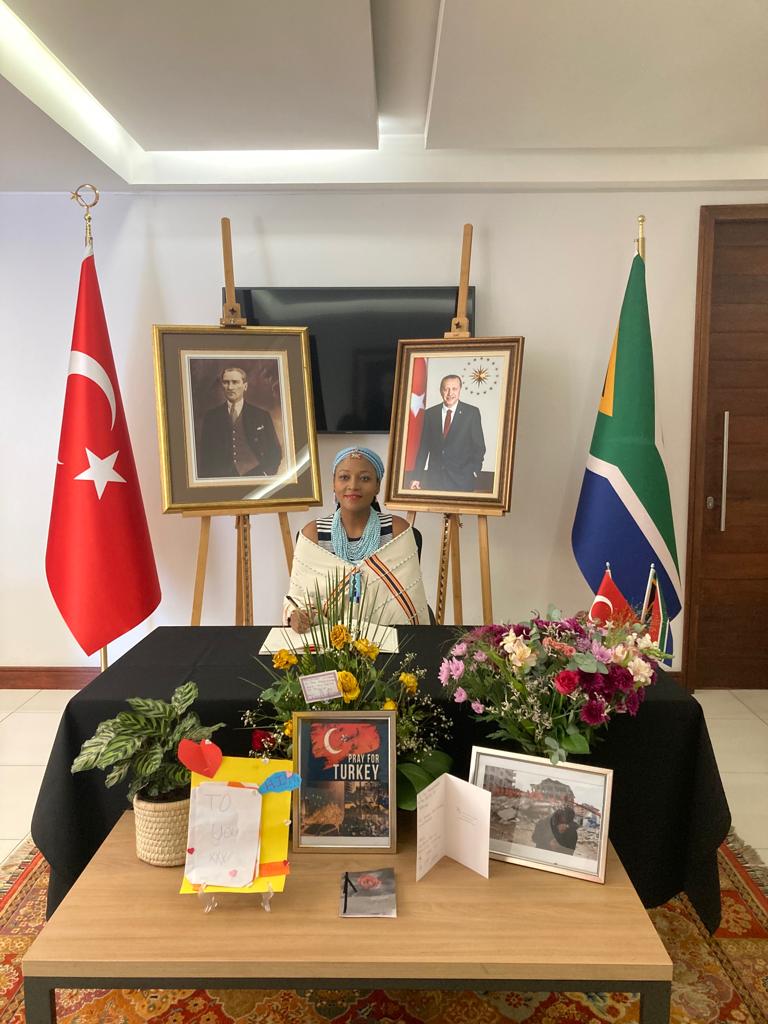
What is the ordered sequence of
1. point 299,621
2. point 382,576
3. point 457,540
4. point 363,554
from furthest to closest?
point 457,540 → point 363,554 → point 382,576 → point 299,621

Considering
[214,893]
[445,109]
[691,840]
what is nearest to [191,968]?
[214,893]

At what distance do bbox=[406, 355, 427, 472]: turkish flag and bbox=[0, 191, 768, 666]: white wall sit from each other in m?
0.43

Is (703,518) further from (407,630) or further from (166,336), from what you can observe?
(166,336)

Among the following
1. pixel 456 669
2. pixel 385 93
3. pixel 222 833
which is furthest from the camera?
pixel 385 93

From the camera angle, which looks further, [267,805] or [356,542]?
[356,542]

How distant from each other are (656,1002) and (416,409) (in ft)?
7.94

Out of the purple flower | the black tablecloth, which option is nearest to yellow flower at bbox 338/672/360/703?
the black tablecloth

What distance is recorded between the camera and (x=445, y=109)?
2.81 meters

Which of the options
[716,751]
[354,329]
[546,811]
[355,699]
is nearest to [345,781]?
[355,699]

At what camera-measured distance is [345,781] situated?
1390 mm

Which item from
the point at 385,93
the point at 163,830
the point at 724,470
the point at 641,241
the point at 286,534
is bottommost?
the point at 163,830

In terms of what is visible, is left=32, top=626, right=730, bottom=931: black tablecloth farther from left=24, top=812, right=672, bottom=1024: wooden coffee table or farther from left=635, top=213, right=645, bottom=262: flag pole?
left=635, top=213, right=645, bottom=262: flag pole

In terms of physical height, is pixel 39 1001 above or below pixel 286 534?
below

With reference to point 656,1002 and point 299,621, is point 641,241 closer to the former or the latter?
point 299,621
